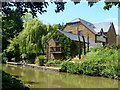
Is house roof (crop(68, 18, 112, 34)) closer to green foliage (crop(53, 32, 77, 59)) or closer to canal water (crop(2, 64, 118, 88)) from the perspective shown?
green foliage (crop(53, 32, 77, 59))

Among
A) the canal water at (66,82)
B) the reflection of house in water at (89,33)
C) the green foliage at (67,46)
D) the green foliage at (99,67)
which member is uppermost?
the reflection of house in water at (89,33)

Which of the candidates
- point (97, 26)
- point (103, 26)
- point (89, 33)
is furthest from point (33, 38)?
point (103, 26)

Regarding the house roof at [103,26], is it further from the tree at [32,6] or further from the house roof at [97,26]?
the tree at [32,6]

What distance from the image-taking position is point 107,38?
29.0 m

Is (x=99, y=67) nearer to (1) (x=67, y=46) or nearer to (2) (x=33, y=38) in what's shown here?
(1) (x=67, y=46)

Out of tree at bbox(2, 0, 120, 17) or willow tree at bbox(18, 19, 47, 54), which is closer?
tree at bbox(2, 0, 120, 17)

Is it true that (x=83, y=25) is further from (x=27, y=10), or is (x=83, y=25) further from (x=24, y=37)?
(x=27, y=10)

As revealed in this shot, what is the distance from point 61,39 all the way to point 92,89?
14.2 meters

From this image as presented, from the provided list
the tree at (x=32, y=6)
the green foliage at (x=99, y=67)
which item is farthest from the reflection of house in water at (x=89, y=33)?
the tree at (x=32, y=6)

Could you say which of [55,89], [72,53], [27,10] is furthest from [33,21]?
[27,10]

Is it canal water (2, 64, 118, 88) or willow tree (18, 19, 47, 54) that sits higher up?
willow tree (18, 19, 47, 54)

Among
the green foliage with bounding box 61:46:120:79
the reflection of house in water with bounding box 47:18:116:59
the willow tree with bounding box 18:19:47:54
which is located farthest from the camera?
the reflection of house in water with bounding box 47:18:116:59

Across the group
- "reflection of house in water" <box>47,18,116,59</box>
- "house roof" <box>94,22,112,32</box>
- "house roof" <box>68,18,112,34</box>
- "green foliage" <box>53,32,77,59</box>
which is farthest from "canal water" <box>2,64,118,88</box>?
"house roof" <box>94,22,112,32</box>

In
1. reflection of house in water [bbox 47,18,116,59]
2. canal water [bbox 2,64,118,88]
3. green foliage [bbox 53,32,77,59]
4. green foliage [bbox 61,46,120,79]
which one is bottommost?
canal water [bbox 2,64,118,88]
